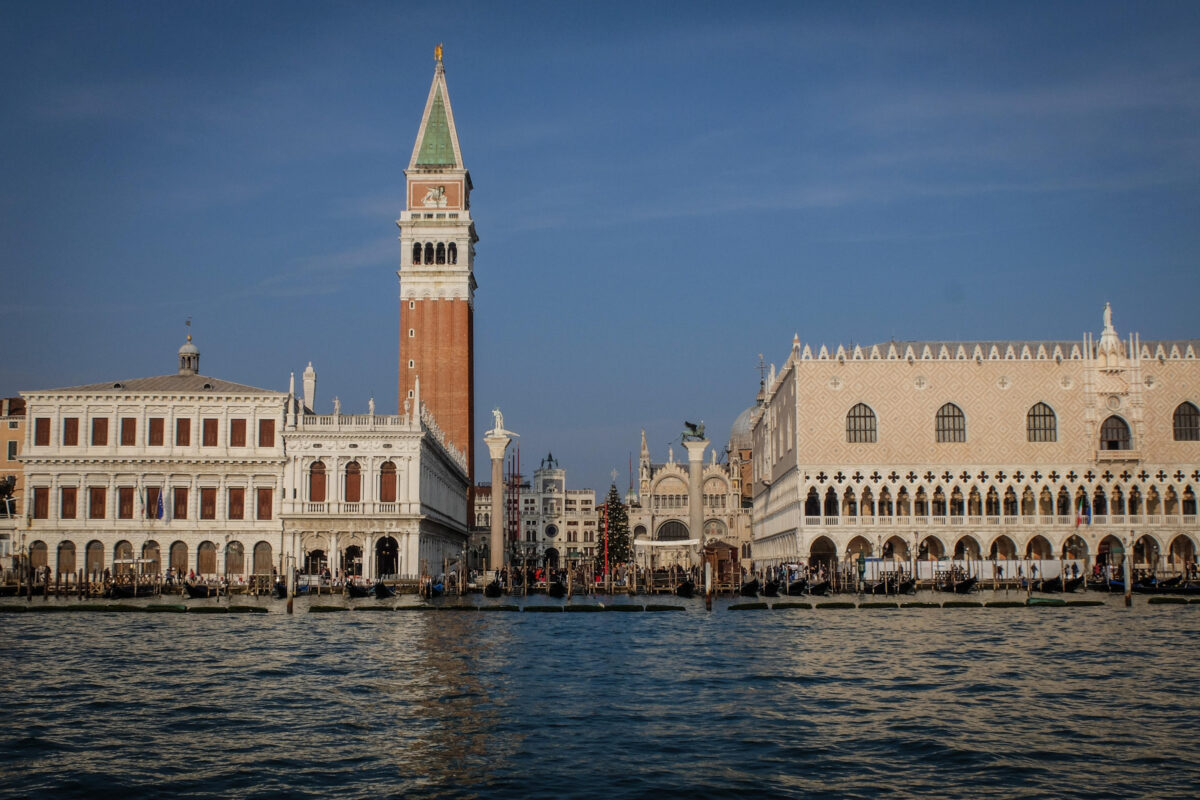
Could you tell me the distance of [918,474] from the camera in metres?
64.6

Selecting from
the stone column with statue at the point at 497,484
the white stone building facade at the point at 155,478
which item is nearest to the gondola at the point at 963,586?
the stone column with statue at the point at 497,484

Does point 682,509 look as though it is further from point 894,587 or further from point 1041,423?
point 894,587

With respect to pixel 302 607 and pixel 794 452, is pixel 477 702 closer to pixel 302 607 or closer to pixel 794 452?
pixel 302 607

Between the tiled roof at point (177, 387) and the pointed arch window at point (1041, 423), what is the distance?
4041 centimetres

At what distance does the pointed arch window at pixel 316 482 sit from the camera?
2162 inches

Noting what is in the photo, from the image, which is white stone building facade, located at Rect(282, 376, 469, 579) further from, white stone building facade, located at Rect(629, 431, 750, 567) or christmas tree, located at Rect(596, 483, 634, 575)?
white stone building facade, located at Rect(629, 431, 750, 567)

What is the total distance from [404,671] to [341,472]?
101 feet

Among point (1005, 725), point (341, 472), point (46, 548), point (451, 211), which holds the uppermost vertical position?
point (451, 211)

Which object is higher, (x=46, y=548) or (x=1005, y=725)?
(x=46, y=548)

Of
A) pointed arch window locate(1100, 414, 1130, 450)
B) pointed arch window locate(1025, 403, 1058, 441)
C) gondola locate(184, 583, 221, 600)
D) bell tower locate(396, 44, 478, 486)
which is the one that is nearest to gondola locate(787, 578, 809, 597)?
pointed arch window locate(1025, 403, 1058, 441)

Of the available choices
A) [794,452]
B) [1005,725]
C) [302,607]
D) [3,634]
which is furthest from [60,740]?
[794,452]

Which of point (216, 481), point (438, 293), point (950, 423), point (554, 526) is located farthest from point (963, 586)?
point (554, 526)

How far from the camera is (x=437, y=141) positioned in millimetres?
80688

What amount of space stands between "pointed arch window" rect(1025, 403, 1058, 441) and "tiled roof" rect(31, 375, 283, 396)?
40.4 metres
